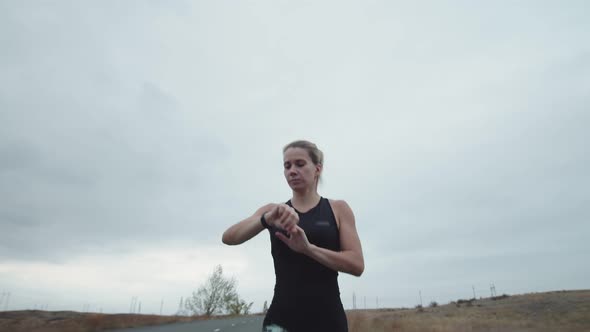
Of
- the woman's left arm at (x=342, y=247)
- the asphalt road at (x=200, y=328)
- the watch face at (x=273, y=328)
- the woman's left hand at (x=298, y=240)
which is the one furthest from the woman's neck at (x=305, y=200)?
the asphalt road at (x=200, y=328)

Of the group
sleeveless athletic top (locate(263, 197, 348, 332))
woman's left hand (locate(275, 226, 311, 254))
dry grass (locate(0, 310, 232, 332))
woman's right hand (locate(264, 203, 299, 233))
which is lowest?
dry grass (locate(0, 310, 232, 332))

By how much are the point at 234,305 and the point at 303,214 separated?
2904 inches

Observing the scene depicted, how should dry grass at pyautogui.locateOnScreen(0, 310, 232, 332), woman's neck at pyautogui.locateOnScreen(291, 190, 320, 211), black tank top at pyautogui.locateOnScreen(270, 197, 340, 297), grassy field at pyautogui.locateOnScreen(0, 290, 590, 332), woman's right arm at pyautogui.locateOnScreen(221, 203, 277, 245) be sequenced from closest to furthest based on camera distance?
1. black tank top at pyautogui.locateOnScreen(270, 197, 340, 297)
2. woman's right arm at pyautogui.locateOnScreen(221, 203, 277, 245)
3. woman's neck at pyautogui.locateOnScreen(291, 190, 320, 211)
4. dry grass at pyautogui.locateOnScreen(0, 310, 232, 332)
5. grassy field at pyautogui.locateOnScreen(0, 290, 590, 332)

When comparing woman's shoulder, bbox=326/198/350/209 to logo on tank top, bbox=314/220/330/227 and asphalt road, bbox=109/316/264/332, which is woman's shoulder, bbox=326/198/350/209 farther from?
asphalt road, bbox=109/316/264/332

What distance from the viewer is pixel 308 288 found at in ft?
5.81

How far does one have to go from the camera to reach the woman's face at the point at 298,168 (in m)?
2.00

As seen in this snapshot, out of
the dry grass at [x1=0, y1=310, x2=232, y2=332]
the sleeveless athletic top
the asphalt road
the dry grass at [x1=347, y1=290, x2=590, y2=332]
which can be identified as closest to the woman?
the sleeveless athletic top

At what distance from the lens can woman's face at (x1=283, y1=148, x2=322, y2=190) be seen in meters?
2.00

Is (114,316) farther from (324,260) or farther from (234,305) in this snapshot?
(234,305)

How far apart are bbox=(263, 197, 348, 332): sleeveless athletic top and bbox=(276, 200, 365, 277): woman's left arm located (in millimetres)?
59

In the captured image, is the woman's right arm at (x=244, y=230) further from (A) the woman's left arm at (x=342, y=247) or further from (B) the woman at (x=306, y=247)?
(A) the woman's left arm at (x=342, y=247)

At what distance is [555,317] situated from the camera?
108ft

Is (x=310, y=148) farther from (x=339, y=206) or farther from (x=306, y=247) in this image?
(x=306, y=247)

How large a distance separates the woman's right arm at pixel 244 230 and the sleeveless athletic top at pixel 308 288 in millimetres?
103
